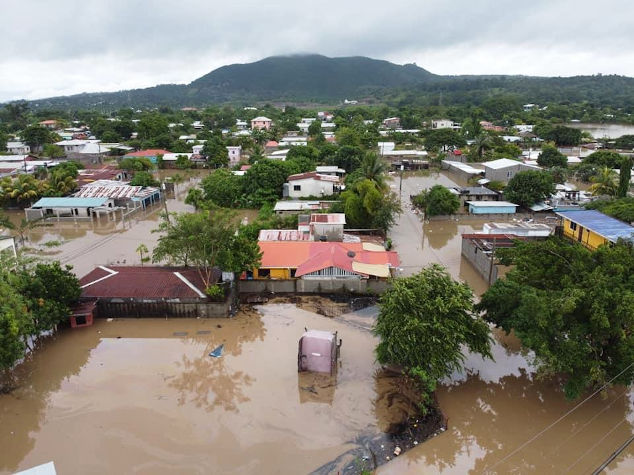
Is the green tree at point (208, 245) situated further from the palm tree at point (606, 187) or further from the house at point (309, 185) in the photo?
the palm tree at point (606, 187)

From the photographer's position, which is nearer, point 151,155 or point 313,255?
Result: point 313,255

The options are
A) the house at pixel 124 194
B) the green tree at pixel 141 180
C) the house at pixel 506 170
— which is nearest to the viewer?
the house at pixel 124 194

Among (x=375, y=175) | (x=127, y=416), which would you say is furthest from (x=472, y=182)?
(x=127, y=416)

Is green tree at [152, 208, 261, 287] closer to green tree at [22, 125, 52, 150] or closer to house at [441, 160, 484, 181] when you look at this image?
house at [441, 160, 484, 181]

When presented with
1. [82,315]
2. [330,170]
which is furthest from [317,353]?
[330,170]

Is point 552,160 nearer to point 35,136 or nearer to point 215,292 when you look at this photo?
point 215,292

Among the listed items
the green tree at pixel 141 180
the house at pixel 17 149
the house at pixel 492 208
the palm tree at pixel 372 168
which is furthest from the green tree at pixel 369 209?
the house at pixel 17 149
